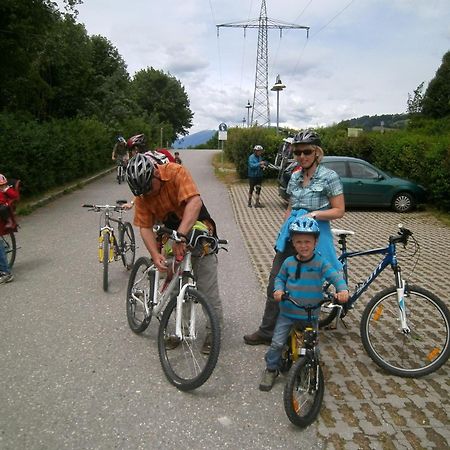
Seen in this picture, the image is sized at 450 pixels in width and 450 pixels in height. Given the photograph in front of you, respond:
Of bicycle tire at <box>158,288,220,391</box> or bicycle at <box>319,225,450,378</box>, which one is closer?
bicycle tire at <box>158,288,220,391</box>

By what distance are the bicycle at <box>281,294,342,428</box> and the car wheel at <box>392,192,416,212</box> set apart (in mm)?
10535

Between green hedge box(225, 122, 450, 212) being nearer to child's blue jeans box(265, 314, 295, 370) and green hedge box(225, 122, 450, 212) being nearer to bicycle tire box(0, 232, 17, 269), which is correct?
child's blue jeans box(265, 314, 295, 370)

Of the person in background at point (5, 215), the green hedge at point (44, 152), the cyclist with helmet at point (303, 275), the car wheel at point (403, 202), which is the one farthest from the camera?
the car wheel at point (403, 202)

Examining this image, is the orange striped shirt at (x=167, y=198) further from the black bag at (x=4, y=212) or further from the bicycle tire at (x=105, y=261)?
the black bag at (x=4, y=212)

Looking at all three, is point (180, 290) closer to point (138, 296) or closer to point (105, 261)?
point (138, 296)

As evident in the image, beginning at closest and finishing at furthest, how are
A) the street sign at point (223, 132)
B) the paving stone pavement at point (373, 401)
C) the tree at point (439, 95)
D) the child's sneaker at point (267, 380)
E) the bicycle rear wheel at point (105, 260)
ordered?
1. the paving stone pavement at point (373, 401)
2. the child's sneaker at point (267, 380)
3. the bicycle rear wheel at point (105, 260)
4. the street sign at point (223, 132)
5. the tree at point (439, 95)

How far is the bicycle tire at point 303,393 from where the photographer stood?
112 inches

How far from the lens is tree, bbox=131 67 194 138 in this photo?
72.6 m

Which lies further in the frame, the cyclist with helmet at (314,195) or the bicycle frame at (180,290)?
the cyclist with helmet at (314,195)

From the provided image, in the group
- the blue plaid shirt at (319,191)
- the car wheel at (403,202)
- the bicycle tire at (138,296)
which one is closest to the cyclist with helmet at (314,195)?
the blue plaid shirt at (319,191)

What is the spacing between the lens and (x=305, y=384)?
3.03 metres

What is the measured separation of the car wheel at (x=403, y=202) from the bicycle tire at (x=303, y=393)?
10688mm

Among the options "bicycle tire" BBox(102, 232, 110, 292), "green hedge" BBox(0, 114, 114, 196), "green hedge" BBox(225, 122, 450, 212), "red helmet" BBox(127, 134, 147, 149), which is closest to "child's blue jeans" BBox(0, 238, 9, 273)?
"bicycle tire" BBox(102, 232, 110, 292)

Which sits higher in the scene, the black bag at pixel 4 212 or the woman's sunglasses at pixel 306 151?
the woman's sunglasses at pixel 306 151
